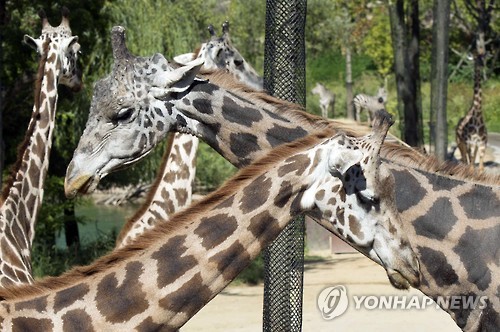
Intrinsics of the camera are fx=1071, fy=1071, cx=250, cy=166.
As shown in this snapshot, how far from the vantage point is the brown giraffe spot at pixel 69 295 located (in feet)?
14.6

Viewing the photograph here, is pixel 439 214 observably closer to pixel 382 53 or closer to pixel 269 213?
pixel 269 213

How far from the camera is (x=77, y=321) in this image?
14.6 feet

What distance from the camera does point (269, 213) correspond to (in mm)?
4617

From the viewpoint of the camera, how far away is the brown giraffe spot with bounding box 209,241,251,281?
4539 millimetres

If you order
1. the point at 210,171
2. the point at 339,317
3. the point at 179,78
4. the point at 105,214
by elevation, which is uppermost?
the point at 179,78

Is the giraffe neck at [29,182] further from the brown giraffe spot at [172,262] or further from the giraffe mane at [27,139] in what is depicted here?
the brown giraffe spot at [172,262]

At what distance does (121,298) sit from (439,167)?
2390mm

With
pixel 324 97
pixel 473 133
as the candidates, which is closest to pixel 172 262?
pixel 473 133

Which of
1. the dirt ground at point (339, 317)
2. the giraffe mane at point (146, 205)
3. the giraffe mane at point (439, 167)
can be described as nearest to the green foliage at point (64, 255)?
the dirt ground at point (339, 317)

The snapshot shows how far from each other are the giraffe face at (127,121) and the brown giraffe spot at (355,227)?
1908mm

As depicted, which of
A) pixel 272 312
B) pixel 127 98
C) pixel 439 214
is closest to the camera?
pixel 439 214

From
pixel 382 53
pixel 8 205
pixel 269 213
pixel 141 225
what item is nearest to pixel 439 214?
pixel 269 213

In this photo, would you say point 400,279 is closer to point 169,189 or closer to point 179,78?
point 179,78

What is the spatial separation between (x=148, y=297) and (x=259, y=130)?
2201 millimetres
